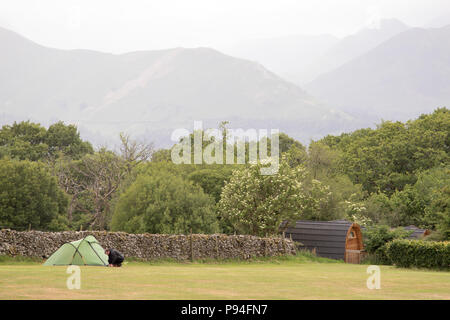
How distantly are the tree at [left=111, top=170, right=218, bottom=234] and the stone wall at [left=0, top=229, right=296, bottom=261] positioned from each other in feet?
19.1

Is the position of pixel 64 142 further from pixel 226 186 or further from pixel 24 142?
pixel 226 186

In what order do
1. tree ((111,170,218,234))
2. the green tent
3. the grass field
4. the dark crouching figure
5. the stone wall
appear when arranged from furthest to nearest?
tree ((111,170,218,234))
the stone wall
the green tent
the dark crouching figure
the grass field

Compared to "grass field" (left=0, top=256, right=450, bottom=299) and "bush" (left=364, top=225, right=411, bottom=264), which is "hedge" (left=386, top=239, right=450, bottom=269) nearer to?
"bush" (left=364, top=225, right=411, bottom=264)

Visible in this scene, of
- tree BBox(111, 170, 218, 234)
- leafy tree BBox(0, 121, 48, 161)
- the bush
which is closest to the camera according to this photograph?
the bush

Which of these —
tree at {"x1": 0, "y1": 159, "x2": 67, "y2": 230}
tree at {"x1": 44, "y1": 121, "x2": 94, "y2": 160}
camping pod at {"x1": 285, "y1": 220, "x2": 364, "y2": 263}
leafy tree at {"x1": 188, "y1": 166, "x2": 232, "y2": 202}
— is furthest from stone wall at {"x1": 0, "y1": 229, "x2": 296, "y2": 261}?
tree at {"x1": 44, "y1": 121, "x2": 94, "y2": 160}

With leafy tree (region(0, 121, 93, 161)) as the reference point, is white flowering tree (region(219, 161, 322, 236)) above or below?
below

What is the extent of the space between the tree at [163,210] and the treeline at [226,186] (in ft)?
0.28

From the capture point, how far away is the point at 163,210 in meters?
47.4

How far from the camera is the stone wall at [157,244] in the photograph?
32250 mm

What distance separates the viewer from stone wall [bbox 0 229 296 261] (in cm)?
3225

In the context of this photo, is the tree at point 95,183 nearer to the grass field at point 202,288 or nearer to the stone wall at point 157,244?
the stone wall at point 157,244

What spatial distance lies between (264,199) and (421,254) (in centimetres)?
1538

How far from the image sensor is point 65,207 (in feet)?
188
